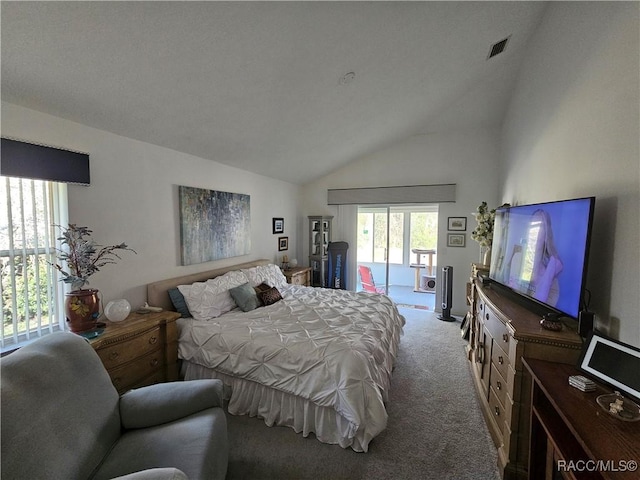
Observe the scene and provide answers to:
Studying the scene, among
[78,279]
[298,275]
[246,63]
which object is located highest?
[246,63]

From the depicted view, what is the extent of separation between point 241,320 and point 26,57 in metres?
2.31

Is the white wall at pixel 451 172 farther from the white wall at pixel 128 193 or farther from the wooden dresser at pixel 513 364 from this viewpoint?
the white wall at pixel 128 193

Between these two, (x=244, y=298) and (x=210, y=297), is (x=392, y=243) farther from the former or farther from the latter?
(x=210, y=297)

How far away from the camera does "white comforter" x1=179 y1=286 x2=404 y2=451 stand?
6.21 feet

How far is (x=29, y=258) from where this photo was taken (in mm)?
1938

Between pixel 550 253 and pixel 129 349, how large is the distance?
120 inches

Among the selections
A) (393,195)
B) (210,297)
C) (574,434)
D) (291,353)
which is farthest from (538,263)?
(393,195)

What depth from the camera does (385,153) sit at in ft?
17.0

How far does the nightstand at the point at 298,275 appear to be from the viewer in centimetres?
470

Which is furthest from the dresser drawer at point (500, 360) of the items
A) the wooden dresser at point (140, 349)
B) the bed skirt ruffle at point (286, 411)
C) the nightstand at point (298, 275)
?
the nightstand at point (298, 275)

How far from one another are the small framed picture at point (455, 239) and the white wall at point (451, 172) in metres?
0.07

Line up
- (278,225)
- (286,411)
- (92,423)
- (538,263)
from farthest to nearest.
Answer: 1. (278,225)
2. (286,411)
3. (538,263)
4. (92,423)

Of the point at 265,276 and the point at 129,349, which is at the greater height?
the point at 265,276

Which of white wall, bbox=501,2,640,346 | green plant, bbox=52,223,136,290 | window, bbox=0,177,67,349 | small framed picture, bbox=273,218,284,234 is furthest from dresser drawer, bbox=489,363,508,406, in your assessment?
small framed picture, bbox=273,218,284,234
